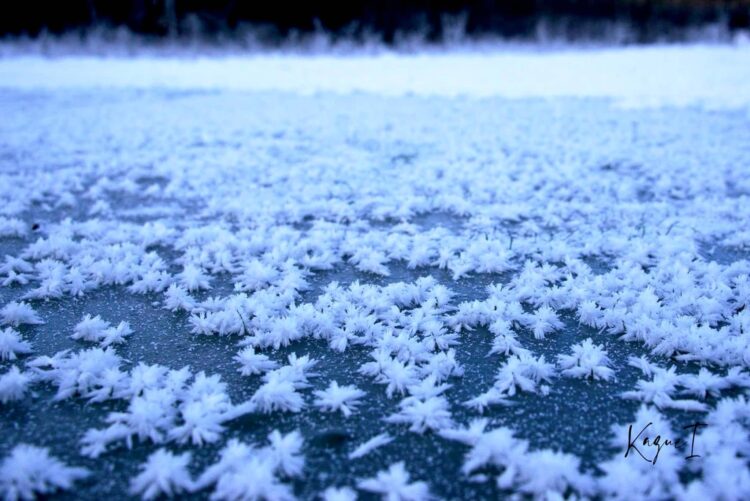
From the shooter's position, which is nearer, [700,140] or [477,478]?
[477,478]

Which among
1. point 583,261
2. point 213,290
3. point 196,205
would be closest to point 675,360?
point 583,261

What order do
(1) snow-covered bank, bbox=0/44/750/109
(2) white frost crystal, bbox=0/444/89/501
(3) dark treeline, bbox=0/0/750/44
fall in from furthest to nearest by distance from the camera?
1. (3) dark treeline, bbox=0/0/750/44
2. (1) snow-covered bank, bbox=0/44/750/109
3. (2) white frost crystal, bbox=0/444/89/501

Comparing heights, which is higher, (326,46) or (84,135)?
(326,46)

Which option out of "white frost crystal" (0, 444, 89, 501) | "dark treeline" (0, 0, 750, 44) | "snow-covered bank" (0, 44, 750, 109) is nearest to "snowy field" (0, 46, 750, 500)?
"white frost crystal" (0, 444, 89, 501)

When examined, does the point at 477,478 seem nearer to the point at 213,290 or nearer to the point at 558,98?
the point at 213,290
